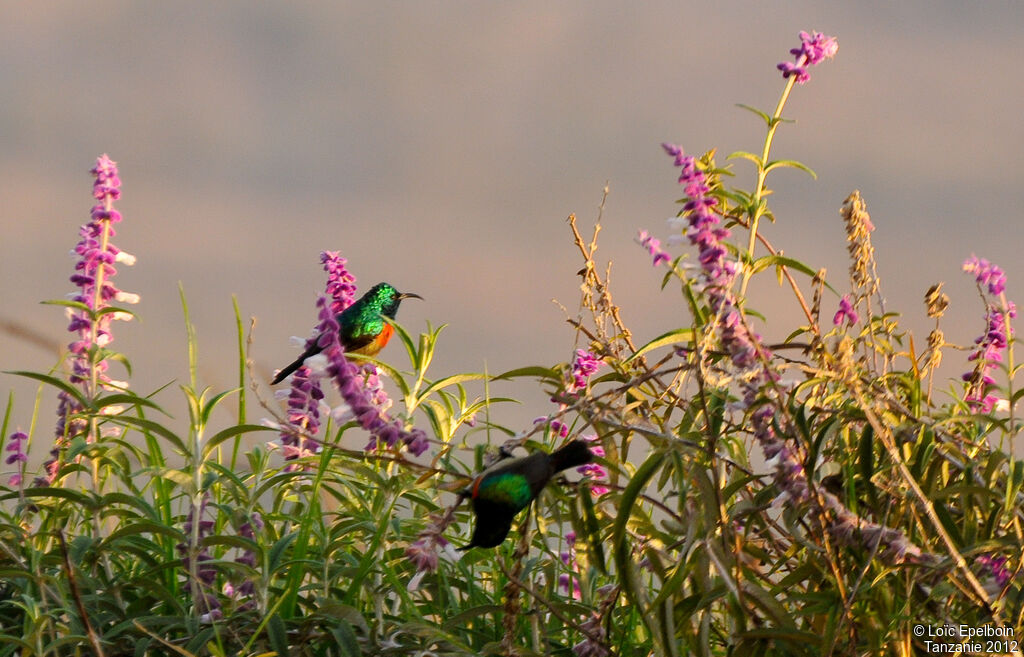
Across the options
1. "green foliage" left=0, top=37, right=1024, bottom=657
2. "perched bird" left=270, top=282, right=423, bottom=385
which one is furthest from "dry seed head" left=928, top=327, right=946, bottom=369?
"perched bird" left=270, top=282, right=423, bottom=385

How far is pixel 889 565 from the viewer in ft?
7.32

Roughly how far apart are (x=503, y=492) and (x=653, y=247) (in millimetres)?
884

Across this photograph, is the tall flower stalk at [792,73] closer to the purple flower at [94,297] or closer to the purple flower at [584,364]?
the purple flower at [584,364]

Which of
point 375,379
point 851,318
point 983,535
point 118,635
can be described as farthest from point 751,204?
point 118,635

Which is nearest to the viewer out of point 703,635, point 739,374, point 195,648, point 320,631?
point 739,374

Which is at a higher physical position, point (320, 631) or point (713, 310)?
point (713, 310)

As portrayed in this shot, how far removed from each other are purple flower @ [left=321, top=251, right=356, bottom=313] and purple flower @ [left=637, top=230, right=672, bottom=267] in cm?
144

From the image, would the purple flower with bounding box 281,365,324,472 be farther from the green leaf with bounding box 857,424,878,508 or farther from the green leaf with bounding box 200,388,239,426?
the green leaf with bounding box 857,424,878,508

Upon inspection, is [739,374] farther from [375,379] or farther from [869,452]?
[375,379]

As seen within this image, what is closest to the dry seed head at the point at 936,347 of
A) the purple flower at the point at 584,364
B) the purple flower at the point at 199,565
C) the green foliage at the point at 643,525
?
the green foliage at the point at 643,525

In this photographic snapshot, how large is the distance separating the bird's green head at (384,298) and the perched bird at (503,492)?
331 centimetres

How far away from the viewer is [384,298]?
5.19 meters

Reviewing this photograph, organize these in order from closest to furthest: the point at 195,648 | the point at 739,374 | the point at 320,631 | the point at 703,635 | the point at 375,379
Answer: the point at 739,374 < the point at 703,635 < the point at 195,648 < the point at 320,631 < the point at 375,379

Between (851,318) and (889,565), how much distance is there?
0.75m
